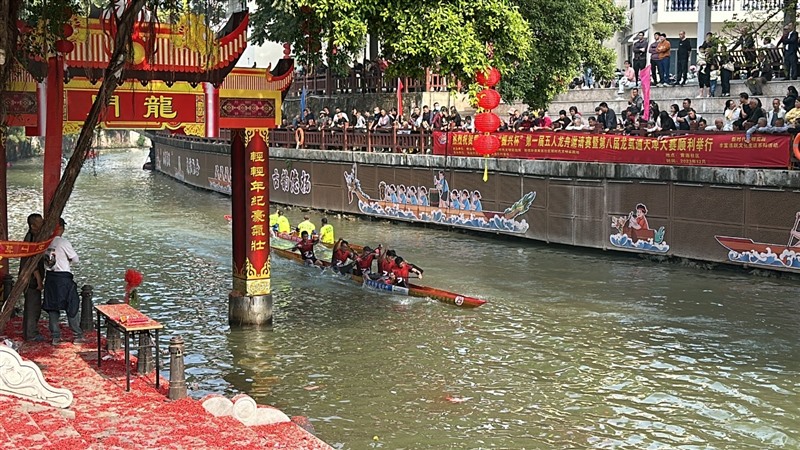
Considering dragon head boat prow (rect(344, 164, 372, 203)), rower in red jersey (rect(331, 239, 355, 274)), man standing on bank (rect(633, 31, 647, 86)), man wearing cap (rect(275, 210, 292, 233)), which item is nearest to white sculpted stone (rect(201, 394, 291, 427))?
rower in red jersey (rect(331, 239, 355, 274))

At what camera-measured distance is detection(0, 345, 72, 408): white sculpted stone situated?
1084 cm

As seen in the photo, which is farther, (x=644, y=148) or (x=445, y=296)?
(x=644, y=148)

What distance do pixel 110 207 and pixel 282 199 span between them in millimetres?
6849

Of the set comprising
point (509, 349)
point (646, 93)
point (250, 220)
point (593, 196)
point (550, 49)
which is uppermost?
point (550, 49)

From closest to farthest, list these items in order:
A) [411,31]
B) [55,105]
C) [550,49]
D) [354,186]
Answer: [55,105], [411,31], [550,49], [354,186]

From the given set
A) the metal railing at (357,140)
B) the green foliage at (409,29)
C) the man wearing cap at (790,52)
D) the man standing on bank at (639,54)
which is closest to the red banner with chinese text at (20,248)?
the green foliage at (409,29)

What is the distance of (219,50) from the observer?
15.0 m

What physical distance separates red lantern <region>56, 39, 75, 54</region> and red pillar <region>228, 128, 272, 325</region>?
13.1ft

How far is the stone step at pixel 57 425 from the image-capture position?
32.2 ft

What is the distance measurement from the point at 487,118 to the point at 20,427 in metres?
19.2

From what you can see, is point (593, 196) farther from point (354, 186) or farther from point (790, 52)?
point (354, 186)

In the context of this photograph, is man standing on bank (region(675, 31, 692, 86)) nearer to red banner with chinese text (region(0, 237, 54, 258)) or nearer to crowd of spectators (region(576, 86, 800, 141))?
crowd of spectators (region(576, 86, 800, 141))

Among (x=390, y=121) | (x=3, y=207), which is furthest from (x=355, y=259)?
(x=390, y=121)

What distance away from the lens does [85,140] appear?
1176 cm
